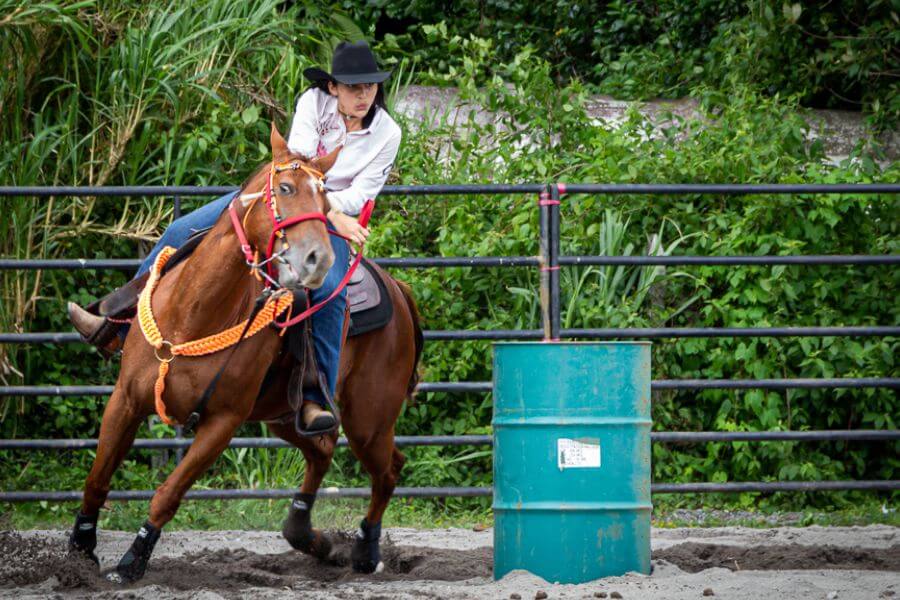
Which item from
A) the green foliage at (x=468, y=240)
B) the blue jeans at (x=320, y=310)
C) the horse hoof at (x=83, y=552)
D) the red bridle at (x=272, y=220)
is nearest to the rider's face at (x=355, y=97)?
the blue jeans at (x=320, y=310)

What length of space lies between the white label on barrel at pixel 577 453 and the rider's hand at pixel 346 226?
3.88ft

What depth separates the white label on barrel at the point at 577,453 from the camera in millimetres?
5039

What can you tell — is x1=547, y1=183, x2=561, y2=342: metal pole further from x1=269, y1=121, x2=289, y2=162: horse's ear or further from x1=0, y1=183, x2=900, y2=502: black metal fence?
x1=269, y1=121, x2=289, y2=162: horse's ear

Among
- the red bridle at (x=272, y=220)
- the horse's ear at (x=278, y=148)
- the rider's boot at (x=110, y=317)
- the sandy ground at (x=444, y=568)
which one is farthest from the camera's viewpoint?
the rider's boot at (x=110, y=317)

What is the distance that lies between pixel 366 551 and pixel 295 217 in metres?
2.04

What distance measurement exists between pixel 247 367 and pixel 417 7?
6.92 metres

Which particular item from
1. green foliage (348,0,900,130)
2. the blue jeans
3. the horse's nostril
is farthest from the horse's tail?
green foliage (348,0,900,130)

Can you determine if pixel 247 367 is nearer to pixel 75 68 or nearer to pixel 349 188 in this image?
pixel 349 188

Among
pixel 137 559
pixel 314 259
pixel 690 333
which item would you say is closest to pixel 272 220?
pixel 314 259

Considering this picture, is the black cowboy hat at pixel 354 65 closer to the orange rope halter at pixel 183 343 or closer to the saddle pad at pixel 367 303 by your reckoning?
the saddle pad at pixel 367 303

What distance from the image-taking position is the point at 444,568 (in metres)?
5.54

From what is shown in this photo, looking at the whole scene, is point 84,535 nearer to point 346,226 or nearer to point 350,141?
point 346,226

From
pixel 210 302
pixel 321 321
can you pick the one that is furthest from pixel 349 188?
pixel 210 302

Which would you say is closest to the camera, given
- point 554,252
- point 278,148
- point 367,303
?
point 278,148
